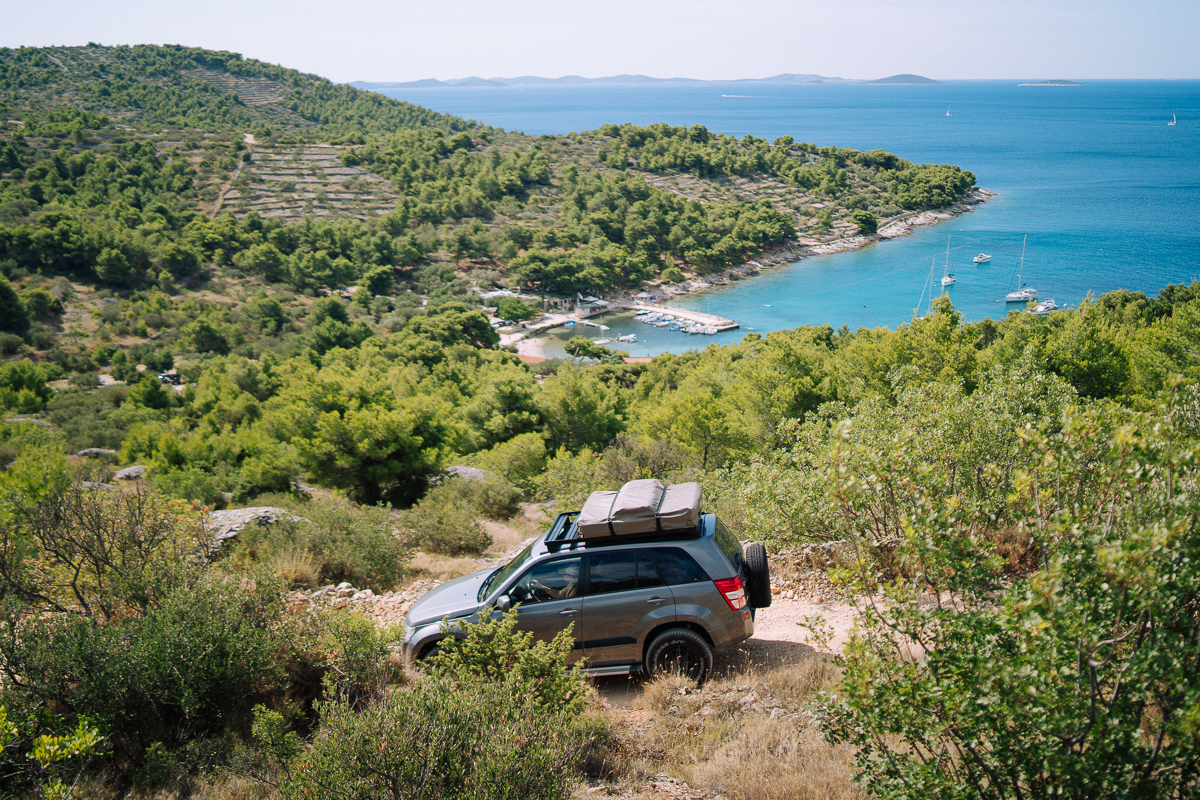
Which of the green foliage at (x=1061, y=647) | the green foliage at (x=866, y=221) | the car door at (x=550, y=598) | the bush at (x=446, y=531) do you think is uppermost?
the green foliage at (x=866, y=221)

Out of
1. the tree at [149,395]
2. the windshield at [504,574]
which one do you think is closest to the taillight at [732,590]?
the windshield at [504,574]

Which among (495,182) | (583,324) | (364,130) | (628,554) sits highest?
(364,130)

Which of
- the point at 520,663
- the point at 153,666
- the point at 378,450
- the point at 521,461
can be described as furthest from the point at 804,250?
the point at 153,666

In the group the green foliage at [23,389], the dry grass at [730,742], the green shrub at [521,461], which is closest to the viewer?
the dry grass at [730,742]

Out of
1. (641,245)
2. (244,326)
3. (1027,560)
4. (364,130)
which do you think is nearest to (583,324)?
(641,245)

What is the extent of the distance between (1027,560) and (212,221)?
308 feet

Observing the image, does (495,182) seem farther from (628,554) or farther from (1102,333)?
(628,554)

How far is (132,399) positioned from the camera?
38125 millimetres

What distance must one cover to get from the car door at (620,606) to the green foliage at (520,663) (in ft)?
2.71

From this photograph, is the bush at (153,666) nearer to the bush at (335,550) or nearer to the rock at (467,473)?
the bush at (335,550)

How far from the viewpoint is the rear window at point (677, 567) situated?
249 inches

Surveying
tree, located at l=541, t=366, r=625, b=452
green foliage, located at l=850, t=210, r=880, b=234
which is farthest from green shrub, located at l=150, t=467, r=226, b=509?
green foliage, located at l=850, t=210, r=880, b=234

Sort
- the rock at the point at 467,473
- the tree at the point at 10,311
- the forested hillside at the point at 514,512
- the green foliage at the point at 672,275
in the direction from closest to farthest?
the forested hillside at the point at 514,512 → the rock at the point at 467,473 → the tree at the point at 10,311 → the green foliage at the point at 672,275

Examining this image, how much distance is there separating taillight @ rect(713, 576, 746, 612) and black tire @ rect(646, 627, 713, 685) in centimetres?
48
